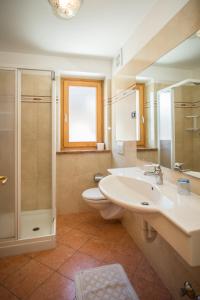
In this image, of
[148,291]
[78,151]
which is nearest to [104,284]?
[148,291]

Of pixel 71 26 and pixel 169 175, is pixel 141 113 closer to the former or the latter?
pixel 169 175

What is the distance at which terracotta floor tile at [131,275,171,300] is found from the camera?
49.6 inches

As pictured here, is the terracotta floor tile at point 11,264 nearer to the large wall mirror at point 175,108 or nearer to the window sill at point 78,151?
the window sill at point 78,151

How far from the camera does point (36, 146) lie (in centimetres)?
244

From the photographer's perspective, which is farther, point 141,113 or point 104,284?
point 141,113

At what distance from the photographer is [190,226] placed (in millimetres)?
669

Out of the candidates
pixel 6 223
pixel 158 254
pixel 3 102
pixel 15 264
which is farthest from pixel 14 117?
pixel 158 254

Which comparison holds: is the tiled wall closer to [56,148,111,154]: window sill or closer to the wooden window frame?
[56,148,111,154]: window sill

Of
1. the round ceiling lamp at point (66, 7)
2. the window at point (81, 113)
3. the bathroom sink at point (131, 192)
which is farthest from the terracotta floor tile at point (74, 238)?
the round ceiling lamp at point (66, 7)

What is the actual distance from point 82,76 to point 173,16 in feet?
5.50

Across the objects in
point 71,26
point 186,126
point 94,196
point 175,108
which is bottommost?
point 94,196

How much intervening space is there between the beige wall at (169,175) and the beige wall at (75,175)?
0.85 m

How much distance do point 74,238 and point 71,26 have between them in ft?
7.57

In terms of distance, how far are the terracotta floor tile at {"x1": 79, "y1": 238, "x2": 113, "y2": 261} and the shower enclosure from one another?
0.37 m
